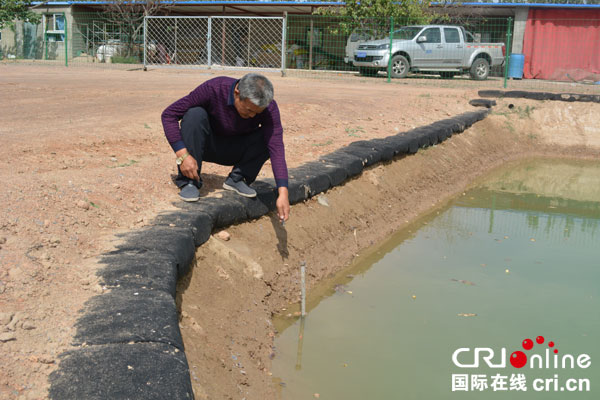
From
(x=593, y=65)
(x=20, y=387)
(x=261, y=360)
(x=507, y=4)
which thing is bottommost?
(x=261, y=360)

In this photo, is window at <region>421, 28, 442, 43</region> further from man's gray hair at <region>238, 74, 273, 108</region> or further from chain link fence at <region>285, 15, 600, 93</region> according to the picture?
man's gray hair at <region>238, 74, 273, 108</region>

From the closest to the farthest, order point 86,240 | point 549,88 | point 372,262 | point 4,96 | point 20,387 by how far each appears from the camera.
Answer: point 20,387
point 86,240
point 372,262
point 4,96
point 549,88

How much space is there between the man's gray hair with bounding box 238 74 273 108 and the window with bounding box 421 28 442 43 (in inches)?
519

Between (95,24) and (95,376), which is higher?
(95,24)

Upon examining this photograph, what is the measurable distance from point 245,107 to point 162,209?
82 centimetres

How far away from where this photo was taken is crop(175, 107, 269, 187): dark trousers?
3877 mm

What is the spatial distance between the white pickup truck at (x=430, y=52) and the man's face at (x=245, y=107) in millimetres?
12403

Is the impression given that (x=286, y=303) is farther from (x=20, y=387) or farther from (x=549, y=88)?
(x=549, y=88)

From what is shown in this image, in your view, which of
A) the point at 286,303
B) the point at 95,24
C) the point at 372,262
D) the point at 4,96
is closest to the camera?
the point at 286,303

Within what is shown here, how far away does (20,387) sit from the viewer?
1.96 meters

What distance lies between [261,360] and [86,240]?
44.0 inches

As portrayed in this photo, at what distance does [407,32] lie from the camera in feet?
51.8

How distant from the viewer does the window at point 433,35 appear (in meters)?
15.8

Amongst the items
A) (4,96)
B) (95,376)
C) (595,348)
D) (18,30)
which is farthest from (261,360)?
(18,30)
